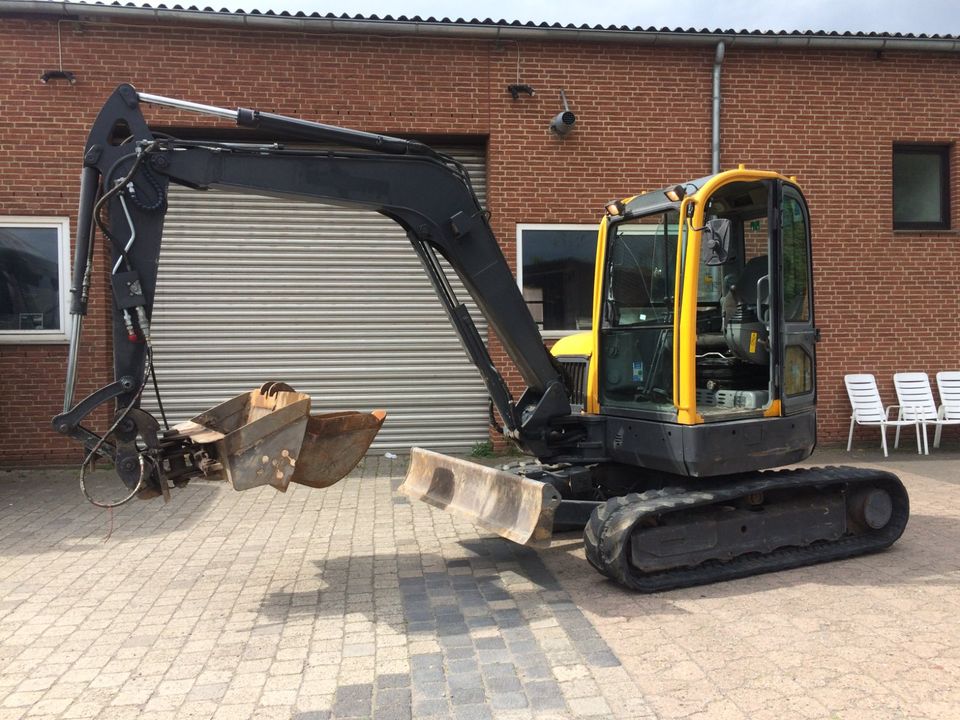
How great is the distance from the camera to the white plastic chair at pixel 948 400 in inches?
380

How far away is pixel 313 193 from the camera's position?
460 centimetres

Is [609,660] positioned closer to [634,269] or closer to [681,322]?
[681,322]

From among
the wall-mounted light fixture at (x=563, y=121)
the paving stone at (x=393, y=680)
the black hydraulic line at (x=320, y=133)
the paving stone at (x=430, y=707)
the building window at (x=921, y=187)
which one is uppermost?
the wall-mounted light fixture at (x=563, y=121)

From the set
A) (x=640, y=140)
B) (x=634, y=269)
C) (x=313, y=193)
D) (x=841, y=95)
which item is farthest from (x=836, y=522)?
(x=841, y=95)

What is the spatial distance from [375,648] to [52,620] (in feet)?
6.84

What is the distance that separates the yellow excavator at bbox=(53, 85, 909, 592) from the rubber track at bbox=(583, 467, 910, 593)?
0.05 feet

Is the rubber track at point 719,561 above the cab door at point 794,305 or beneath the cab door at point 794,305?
beneath

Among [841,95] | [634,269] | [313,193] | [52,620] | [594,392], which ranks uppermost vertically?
[841,95]

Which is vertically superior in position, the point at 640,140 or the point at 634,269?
the point at 640,140

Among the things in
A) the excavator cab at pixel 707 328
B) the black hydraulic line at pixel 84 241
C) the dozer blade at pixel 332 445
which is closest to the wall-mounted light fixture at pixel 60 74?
the black hydraulic line at pixel 84 241

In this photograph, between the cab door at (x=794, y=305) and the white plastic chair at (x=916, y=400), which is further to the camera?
the white plastic chair at (x=916, y=400)

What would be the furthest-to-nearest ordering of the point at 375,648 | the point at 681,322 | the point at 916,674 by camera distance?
1. the point at 681,322
2. the point at 375,648
3. the point at 916,674

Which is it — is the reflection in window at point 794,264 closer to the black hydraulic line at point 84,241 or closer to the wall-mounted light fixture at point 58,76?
the black hydraulic line at point 84,241

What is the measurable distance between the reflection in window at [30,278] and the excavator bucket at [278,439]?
5141mm
